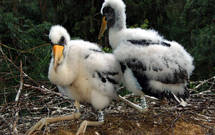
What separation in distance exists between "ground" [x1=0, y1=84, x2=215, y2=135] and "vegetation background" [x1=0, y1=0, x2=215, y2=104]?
24.3 inches

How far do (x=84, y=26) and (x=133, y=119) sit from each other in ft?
9.41

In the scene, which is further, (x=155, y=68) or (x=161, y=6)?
(x=161, y=6)

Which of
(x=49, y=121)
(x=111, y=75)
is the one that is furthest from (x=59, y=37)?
(x=49, y=121)

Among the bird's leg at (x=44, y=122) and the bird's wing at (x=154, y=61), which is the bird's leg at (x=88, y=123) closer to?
the bird's leg at (x=44, y=122)

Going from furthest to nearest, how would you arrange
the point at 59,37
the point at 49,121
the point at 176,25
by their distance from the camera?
the point at 176,25, the point at 49,121, the point at 59,37

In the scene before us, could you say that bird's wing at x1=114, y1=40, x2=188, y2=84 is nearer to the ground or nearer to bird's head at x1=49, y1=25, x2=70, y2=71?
the ground

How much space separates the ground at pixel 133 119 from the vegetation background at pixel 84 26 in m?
0.62

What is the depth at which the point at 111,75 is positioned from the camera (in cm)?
391

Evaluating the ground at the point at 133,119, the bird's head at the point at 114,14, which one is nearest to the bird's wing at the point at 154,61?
the ground at the point at 133,119

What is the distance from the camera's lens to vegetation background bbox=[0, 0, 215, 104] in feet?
17.2

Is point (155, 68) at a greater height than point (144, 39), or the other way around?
point (144, 39)

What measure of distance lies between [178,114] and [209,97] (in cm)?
100

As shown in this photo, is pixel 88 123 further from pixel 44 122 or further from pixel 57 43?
pixel 57 43

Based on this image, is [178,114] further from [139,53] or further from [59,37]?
[59,37]
